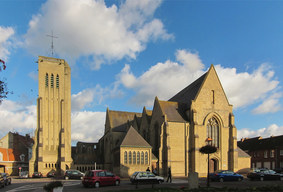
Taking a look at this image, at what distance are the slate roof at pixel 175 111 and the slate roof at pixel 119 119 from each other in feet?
52.9

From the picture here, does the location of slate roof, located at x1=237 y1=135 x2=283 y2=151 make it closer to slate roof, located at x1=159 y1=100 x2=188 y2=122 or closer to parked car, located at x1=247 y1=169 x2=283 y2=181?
slate roof, located at x1=159 y1=100 x2=188 y2=122

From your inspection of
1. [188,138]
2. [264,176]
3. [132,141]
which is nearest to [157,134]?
[188,138]

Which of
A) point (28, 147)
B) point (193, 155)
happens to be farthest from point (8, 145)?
point (193, 155)

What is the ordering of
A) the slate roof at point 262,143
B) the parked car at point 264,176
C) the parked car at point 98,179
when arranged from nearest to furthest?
1. the parked car at point 98,179
2. the parked car at point 264,176
3. the slate roof at point 262,143

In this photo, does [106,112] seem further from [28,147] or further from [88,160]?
[28,147]

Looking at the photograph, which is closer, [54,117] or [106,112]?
[54,117]

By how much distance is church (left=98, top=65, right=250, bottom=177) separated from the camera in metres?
37.9

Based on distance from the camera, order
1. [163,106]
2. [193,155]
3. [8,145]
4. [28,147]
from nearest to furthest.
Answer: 1. [193,155]
2. [163,106]
3. [8,145]
4. [28,147]

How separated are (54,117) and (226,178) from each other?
1497 inches

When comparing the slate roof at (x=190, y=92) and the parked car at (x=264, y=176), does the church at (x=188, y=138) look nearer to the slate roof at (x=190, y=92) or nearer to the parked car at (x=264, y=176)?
the slate roof at (x=190, y=92)

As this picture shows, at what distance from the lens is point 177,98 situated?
50062 millimetres

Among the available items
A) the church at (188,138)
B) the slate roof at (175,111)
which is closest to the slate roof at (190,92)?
the church at (188,138)

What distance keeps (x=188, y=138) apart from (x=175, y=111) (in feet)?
16.1

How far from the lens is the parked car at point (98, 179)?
22566mm
